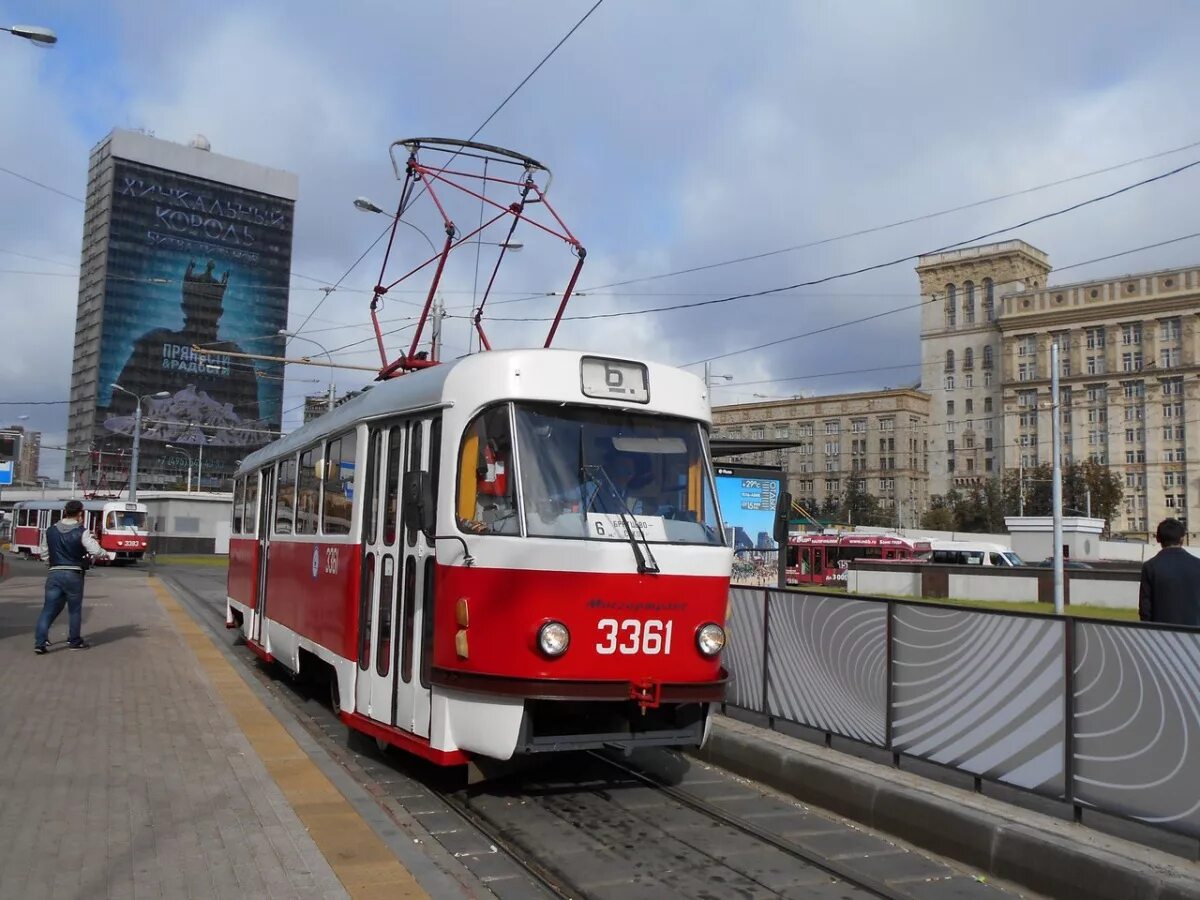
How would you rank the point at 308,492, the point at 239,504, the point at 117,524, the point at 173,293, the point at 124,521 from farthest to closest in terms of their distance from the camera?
the point at 173,293
the point at 124,521
the point at 117,524
the point at 239,504
the point at 308,492

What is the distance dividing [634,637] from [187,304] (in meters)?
124

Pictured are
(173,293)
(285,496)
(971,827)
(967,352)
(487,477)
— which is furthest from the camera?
(173,293)

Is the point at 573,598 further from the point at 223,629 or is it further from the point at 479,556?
the point at 223,629

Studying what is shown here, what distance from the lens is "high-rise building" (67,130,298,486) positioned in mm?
108750

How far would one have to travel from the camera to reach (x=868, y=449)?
98938 millimetres

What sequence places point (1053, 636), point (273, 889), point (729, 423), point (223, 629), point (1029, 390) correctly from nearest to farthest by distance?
point (273, 889)
point (1053, 636)
point (223, 629)
point (729, 423)
point (1029, 390)

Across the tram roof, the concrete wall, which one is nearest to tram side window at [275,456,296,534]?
the tram roof

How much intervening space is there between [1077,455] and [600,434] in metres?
103

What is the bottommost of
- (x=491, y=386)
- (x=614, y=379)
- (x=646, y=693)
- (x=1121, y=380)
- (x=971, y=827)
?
(x=971, y=827)

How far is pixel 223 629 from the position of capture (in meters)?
18.2

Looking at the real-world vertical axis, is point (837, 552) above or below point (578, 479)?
below

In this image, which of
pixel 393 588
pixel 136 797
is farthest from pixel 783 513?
pixel 136 797

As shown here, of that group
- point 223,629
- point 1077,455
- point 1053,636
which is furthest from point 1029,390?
point 1053,636

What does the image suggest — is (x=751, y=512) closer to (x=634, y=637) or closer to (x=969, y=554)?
(x=634, y=637)
